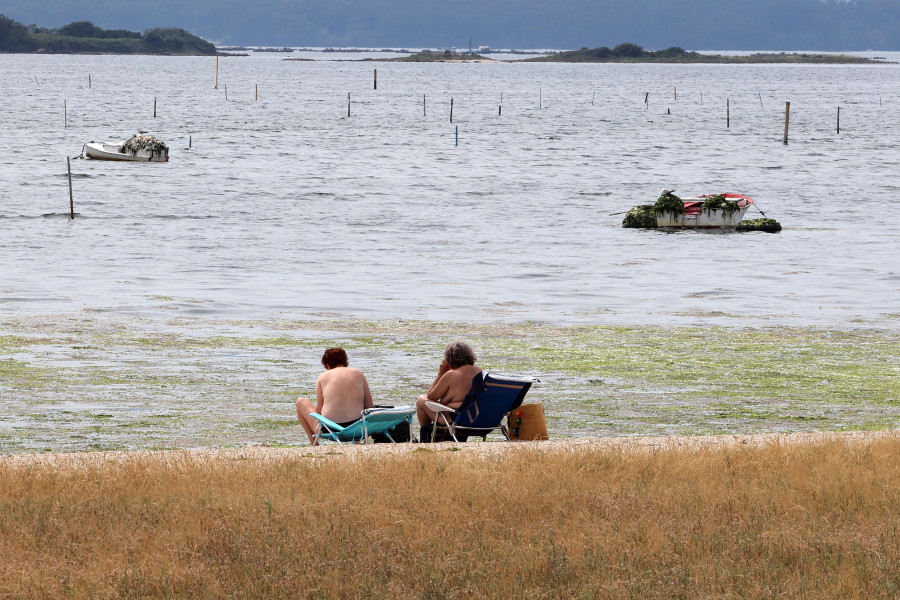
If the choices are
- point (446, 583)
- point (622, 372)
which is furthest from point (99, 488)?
point (622, 372)

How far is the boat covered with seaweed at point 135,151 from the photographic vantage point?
70625 millimetres

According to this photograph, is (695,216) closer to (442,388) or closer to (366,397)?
(442,388)

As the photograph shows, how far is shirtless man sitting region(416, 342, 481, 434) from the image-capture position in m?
13.4

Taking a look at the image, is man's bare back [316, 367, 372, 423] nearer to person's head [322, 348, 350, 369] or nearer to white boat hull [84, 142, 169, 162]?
person's head [322, 348, 350, 369]

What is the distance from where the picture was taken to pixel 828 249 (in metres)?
38.6

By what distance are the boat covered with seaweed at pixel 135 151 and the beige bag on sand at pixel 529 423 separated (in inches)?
2378

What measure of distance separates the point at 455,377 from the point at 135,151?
60772 mm

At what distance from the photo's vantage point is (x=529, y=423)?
13.5m

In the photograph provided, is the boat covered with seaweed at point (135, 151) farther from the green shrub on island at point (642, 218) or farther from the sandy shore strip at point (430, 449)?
the sandy shore strip at point (430, 449)

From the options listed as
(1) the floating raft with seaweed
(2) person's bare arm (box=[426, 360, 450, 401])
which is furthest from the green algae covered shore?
(1) the floating raft with seaweed

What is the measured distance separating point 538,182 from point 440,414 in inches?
1984

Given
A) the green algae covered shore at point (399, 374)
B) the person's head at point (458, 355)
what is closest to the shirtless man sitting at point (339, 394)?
the person's head at point (458, 355)

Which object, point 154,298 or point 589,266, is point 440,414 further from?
point 589,266

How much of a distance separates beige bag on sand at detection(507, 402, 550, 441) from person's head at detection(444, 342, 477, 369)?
0.77 meters
